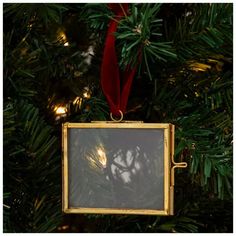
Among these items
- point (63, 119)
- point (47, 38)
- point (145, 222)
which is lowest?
point (145, 222)

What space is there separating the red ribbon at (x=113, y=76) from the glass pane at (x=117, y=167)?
0.11 ft

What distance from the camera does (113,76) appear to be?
601 millimetres

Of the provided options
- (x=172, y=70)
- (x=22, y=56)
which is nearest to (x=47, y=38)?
(x=22, y=56)

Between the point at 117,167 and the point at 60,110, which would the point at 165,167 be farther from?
the point at 60,110

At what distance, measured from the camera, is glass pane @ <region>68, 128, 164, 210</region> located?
60cm

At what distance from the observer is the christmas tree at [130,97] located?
58 centimetres

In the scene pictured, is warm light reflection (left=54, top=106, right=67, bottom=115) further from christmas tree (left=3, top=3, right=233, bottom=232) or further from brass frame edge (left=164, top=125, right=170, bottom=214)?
brass frame edge (left=164, top=125, right=170, bottom=214)

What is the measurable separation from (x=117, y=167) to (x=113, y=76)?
4.2 inches

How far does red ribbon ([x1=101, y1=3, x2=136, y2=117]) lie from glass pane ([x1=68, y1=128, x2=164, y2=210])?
33 millimetres

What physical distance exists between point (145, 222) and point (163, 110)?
0.15 m

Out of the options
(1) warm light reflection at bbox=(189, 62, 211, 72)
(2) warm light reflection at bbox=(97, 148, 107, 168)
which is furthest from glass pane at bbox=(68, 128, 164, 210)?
(1) warm light reflection at bbox=(189, 62, 211, 72)

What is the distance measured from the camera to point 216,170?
59 centimetres

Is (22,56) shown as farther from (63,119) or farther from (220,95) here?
(220,95)

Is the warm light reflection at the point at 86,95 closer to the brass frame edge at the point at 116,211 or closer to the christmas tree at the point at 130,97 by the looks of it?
the christmas tree at the point at 130,97
